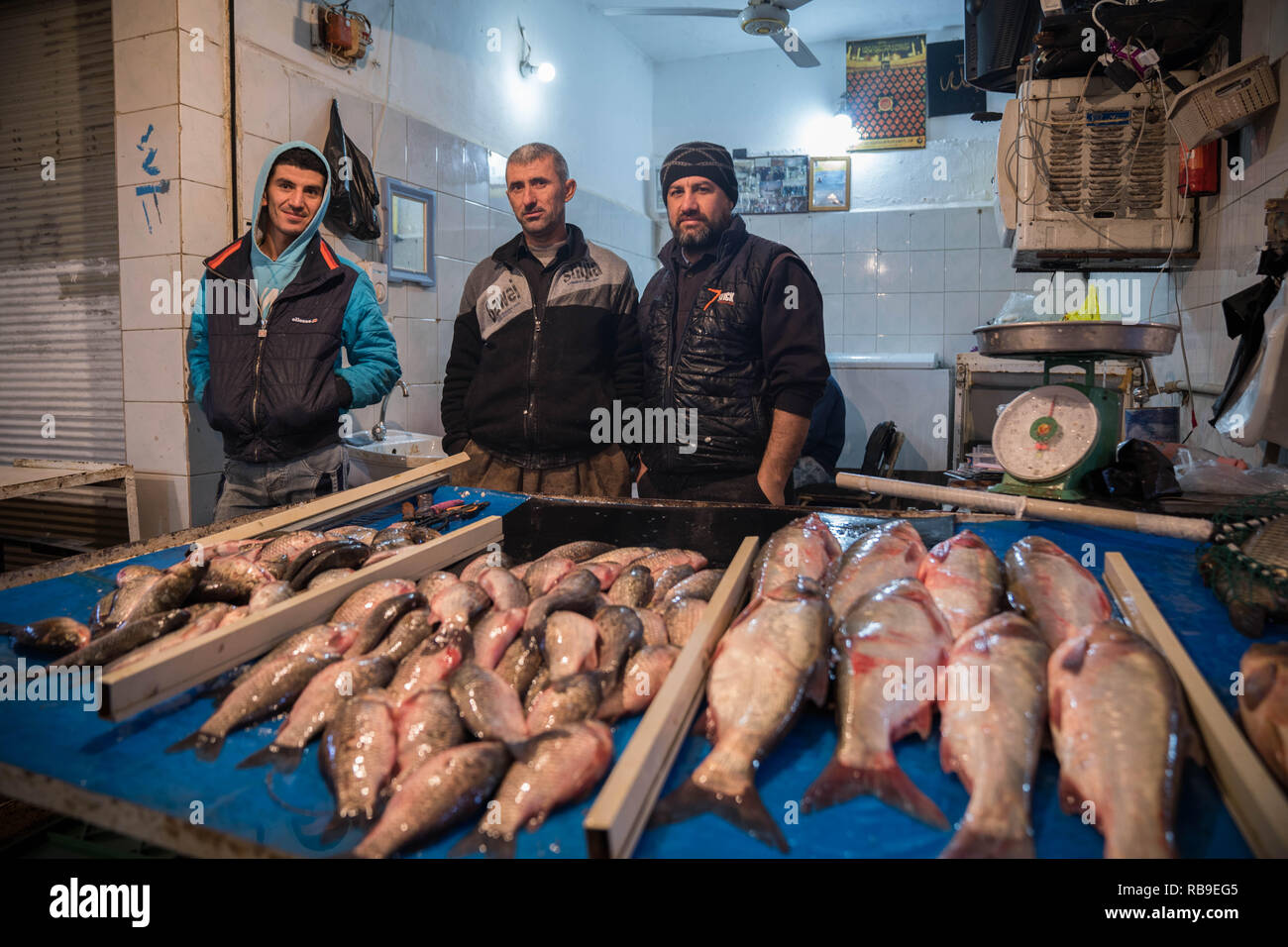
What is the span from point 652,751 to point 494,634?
0.59 meters

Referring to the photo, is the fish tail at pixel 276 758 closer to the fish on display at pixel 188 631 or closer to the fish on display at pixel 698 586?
the fish on display at pixel 188 631

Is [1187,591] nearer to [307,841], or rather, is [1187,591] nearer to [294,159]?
[307,841]

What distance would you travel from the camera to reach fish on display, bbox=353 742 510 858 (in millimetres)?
1038

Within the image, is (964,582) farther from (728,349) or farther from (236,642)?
(728,349)

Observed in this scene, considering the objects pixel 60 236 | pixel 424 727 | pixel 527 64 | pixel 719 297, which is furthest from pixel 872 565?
pixel 527 64

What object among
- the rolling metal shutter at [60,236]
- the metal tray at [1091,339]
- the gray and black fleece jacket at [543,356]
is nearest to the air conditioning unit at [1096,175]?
the metal tray at [1091,339]

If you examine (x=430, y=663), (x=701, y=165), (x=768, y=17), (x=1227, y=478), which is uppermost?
(x=768, y=17)

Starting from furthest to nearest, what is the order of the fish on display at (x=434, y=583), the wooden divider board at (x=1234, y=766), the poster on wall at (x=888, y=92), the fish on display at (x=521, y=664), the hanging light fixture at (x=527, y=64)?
1. the poster on wall at (x=888, y=92)
2. the hanging light fixture at (x=527, y=64)
3. the fish on display at (x=434, y=583)
4. the fish on display at (x=521, y=664)
5. the wooden divider board at (x=1234, y=766)

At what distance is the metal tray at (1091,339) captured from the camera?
2.69m

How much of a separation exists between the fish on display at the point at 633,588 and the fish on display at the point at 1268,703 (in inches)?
43.9

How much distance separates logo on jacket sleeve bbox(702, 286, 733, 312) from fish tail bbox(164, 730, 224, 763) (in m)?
2.64

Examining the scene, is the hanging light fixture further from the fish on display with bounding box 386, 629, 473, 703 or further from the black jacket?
the fish on display with bounding box 386, 629, 473, 703

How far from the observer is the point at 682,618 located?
5.35 ft

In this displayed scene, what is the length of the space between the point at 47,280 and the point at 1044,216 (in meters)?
5.78
